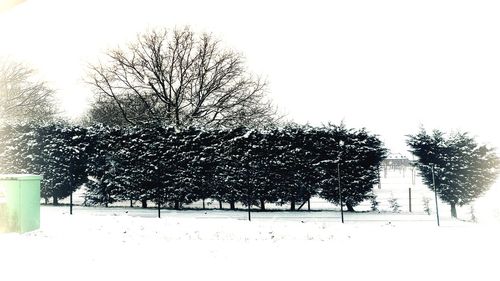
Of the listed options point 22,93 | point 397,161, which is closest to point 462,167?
point 22,93

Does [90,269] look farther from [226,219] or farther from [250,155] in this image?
[250,155]

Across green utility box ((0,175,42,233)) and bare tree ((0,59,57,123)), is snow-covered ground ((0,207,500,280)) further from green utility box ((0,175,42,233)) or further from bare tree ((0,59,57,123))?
bare tree ((0,59,57,123))

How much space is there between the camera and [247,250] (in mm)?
5461

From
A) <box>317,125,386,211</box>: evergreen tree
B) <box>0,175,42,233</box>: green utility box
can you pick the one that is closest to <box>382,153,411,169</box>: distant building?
<box>317,125,386,211</box>: evergreen tree

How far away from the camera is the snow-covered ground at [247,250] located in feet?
14.0

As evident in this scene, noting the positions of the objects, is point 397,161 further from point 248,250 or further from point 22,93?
point 248,250

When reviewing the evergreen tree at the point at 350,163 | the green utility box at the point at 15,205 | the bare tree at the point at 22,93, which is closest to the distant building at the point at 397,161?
the evergreen tree at the point at 350,163

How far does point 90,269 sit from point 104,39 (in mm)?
17064

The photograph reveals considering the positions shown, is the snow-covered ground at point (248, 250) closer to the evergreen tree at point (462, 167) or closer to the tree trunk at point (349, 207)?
the tree trunk at point (349, 207)

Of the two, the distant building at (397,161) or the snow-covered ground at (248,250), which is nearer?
the snow-covered ground at (248,250)

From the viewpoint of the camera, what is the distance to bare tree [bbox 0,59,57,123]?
2473cm

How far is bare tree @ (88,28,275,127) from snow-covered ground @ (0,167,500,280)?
1001 centimetres

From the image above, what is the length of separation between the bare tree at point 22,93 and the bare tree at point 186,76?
32.2ft

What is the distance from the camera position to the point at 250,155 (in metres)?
11.0
